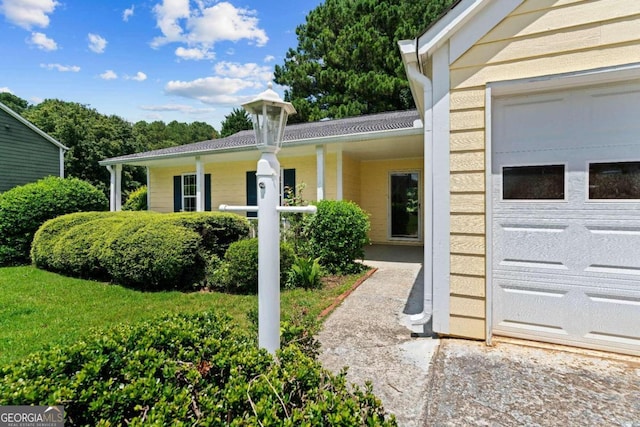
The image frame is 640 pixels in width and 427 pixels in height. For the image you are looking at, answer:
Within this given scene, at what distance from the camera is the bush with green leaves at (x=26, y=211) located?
7.91 meters

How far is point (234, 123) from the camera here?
2359 cm

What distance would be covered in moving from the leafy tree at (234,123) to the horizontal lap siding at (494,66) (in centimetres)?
2155

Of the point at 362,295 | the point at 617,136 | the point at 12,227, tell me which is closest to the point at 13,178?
the point at 12,227

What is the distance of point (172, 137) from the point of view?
136 ft

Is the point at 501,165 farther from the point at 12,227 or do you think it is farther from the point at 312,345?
the point at 12,227

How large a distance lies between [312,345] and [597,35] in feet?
10.6

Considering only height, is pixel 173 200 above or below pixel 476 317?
above

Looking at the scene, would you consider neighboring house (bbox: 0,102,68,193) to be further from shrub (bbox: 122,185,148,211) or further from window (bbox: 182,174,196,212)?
window (bbox: 182,174,196,212)

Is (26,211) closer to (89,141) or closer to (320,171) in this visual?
(320,171)

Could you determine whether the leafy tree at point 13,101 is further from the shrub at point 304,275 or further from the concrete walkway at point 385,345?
the concrete walkway at point 385,345

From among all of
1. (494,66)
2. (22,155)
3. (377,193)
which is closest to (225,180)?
(377,193)

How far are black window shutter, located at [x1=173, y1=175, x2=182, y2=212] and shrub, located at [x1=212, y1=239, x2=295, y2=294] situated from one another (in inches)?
287

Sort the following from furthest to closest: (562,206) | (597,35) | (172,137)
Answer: (172,137), (562,206), (597,35)

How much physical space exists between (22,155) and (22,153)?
0.08 m
